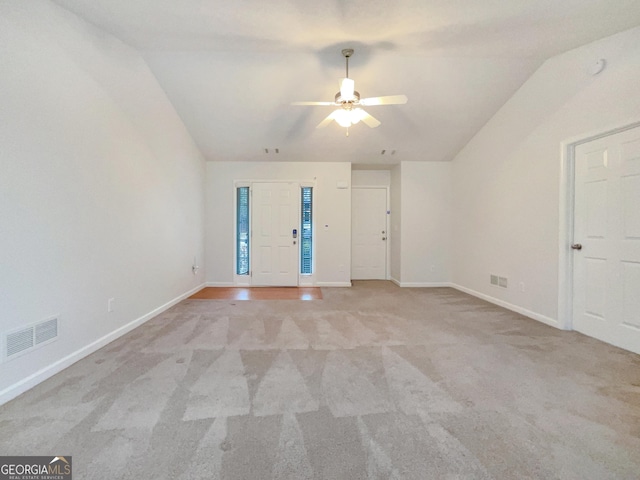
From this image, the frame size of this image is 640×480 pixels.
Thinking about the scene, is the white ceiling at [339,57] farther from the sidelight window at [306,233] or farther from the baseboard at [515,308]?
the baseboard at [515,308]

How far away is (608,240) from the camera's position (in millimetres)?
2760

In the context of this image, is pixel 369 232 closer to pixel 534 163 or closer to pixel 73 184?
pixel 534 163

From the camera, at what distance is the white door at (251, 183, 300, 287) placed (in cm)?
561

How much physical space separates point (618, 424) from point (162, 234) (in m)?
4.55

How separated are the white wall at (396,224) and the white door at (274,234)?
6.90 ft

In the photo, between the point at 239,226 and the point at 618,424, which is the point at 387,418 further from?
the point at 239,226

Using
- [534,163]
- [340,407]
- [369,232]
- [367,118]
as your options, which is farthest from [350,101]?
[369,232]

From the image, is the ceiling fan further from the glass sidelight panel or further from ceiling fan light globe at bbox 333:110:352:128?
the glass sidelight panel

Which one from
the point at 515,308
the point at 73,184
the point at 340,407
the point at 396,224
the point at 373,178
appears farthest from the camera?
the point at 373,178

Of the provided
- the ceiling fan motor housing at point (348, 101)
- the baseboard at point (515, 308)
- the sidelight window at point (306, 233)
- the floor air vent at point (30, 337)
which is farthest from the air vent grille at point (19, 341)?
the baseboard at point (515, 308)

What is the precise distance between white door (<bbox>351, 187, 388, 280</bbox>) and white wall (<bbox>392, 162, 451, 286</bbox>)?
33.1 inches

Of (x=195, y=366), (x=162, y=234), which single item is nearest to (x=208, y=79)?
(x=162, y=234)

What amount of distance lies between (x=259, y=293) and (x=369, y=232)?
2.92 metres

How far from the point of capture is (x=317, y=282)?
566cm
